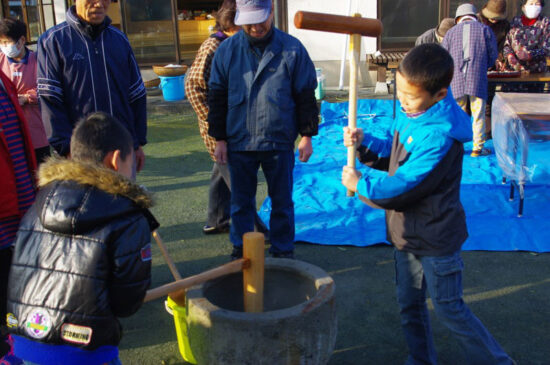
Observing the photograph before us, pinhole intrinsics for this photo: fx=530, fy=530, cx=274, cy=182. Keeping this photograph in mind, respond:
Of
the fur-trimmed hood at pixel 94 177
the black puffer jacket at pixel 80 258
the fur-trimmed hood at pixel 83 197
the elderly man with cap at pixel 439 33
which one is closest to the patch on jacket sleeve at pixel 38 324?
the black puffer jacket at pixel 80 258

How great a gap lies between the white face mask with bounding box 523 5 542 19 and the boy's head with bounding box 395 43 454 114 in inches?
218

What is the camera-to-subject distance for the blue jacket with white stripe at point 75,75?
283 cm

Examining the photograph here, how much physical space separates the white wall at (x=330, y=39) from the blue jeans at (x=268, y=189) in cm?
669

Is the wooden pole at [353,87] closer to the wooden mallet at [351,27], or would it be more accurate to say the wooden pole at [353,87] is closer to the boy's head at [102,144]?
the wooden mallet at [351,27]

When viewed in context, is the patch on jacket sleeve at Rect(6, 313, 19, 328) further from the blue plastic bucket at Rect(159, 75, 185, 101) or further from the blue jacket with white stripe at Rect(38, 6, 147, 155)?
the blue plastic bucket at Rect(159, 75, 185, 101)

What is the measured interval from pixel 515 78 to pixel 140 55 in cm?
700

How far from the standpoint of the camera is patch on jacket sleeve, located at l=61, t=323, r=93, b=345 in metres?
1.67

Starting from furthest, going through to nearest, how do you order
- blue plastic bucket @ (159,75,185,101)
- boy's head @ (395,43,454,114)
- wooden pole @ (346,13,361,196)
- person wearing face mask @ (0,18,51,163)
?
blue plastic bucket @ (159,75,185,101) < person wearing face mask @ (0,18,51,163) < wooden pole @ (346,13,361,196) < boy's head @ (395,43,454,114)

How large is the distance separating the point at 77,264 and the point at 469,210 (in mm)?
3648

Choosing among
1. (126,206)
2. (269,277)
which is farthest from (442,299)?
(126,206)

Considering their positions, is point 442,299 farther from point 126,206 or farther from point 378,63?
point 378,63

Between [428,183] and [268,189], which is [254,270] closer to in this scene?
[428,183]

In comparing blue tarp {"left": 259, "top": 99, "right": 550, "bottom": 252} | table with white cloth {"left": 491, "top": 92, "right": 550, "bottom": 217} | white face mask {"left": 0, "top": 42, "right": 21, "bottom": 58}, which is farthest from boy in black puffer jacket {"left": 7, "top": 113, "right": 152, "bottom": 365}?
table with white cloth {"left": 491, "top": 92, "right": 550, "bottom": 217}

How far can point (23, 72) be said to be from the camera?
4305 millimetres
